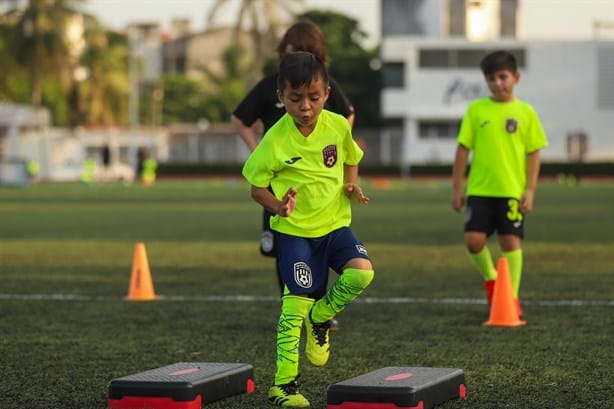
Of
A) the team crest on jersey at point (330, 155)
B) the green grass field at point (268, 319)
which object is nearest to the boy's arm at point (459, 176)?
the green grass field at point (268, 319)

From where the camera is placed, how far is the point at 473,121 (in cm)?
948

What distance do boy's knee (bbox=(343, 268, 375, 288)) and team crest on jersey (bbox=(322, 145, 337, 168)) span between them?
1.64ft

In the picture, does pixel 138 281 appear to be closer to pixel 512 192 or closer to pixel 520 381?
pixel 512 192

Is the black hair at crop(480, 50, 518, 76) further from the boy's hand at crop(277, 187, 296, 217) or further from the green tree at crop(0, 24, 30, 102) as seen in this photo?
the green tree at crop(0, 24, 30, 102)

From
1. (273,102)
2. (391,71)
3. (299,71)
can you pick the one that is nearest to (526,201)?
(273,102)

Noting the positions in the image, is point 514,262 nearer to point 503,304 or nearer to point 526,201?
point 526,201

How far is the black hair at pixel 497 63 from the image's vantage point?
9.30 meters

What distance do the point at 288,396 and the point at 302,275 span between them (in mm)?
596

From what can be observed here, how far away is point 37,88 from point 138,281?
7325 cm

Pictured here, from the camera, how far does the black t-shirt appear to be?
870 cm

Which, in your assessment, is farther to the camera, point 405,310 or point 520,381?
point 405,310

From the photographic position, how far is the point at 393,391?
5453mm

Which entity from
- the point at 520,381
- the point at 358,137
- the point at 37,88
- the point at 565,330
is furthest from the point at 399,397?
the point at 37,88

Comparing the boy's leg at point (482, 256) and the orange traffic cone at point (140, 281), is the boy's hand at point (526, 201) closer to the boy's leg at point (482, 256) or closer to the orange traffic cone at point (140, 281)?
the boy's leg at point (482, 256)
